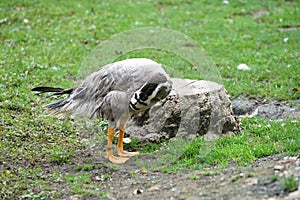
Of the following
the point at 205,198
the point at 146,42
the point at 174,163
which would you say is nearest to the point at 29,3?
the point at 146,42

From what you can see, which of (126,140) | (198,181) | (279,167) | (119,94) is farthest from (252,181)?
(126,140)

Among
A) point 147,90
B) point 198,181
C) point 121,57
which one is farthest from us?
point 121,57

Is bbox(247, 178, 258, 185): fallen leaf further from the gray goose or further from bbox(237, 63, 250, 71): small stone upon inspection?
bbox(237, 63, 250, 71): small stone

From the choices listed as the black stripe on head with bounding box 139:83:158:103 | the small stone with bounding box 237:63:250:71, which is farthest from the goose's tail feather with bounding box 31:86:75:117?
the small stone with bounding box 237:63:250:71

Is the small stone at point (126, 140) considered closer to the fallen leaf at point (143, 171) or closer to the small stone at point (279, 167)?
the fallen leaf at point (143, 171)

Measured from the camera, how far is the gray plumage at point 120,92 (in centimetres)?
595

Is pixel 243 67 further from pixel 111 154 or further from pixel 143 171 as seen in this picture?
pixel 143 171

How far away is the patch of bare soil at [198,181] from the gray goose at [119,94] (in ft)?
1.58

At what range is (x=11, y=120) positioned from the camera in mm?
7477

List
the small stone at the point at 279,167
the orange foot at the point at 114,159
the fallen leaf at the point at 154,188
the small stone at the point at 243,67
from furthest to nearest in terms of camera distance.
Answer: the small stone at the point at 243,67, the orange foot at the point at 114,159, the fallen leaf at the point at 154,188, the small stone at the point at 279,167

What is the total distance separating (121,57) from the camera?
34.9 ft

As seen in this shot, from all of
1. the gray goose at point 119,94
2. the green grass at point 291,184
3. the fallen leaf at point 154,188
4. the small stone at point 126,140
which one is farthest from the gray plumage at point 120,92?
the green grass at point 291,184

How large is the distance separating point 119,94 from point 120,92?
4cm

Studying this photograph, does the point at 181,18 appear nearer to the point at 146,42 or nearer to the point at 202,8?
the point at 202,8
